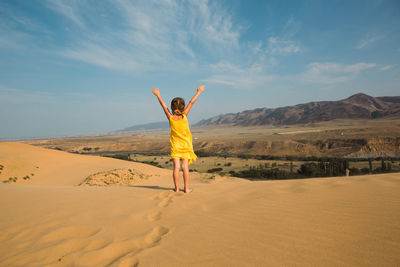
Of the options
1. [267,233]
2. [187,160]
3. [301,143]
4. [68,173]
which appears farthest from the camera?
[301,143]

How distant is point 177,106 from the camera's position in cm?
412

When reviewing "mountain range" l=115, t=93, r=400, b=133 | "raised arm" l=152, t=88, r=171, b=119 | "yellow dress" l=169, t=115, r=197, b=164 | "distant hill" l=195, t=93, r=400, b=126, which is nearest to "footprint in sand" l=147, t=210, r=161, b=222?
"yellow dress" l=169, t=115, r=197, b=164

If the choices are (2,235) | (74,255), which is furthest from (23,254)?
(2,235)

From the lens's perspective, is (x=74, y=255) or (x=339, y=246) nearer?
(x=339, y=246)

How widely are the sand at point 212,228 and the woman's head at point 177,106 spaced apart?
5.02 ft

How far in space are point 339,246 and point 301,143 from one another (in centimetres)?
4165

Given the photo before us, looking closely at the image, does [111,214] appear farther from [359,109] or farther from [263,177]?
[359,109]

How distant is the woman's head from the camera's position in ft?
13.5

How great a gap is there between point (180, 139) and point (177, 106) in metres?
0.62

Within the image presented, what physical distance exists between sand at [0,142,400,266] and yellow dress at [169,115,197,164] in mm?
743

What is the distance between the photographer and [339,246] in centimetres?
173

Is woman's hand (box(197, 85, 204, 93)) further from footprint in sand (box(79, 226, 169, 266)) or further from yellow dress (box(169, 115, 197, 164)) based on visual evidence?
footprint in sand (box(79, 226, 169, 266))

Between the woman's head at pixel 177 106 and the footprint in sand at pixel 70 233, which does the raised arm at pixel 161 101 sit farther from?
the footprint in sand at pixel 70 233

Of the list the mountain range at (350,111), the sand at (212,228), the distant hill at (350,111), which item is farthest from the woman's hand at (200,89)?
the distant hill at (350,111)
